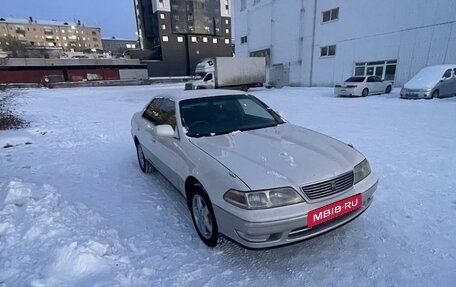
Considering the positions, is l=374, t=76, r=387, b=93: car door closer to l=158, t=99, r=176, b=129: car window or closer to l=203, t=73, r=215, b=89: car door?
l=203, t=73, r=215, b=89: car door

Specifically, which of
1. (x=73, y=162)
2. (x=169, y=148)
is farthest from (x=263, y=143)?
(x=73, y=162)

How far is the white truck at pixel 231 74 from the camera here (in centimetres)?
2220

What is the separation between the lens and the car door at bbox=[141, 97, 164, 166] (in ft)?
13.2

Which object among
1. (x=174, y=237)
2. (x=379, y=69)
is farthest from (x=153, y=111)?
(x=379, y=69)

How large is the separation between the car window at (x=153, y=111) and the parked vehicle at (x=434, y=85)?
14.1 metres

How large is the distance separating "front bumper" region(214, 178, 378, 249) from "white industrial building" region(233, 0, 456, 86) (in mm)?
19623

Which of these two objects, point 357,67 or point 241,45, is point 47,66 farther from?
point 357,67

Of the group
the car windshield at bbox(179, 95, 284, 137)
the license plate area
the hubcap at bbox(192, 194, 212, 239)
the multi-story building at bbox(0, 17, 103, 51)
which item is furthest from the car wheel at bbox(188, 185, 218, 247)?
the multi-story building at bbox(0, 17, 103, 51)

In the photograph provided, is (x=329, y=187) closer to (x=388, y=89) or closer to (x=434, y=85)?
(x=434, y=85)

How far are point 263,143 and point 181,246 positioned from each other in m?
1.40

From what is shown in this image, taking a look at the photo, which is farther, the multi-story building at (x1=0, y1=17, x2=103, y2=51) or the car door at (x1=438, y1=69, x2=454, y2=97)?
the multi-story building at (x1=0, y1=17, x2=103, y2=51)

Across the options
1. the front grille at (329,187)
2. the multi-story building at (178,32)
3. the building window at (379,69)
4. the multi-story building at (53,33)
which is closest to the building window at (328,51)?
the building window at (379,69)

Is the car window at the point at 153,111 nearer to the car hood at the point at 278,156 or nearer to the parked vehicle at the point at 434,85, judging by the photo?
the car hood at the point at 278,156

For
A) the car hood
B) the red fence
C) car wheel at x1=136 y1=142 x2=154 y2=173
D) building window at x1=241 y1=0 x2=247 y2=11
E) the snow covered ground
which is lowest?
the snow covered ground
